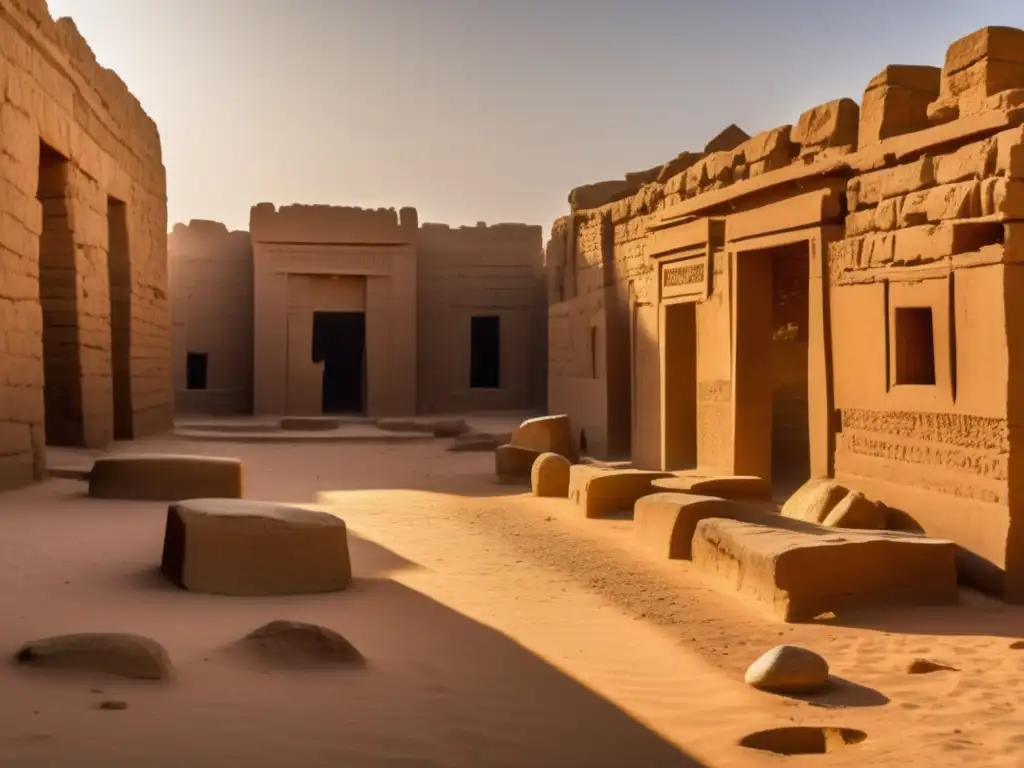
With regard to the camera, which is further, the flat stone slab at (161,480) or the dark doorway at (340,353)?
the dark doorway at (340,353)

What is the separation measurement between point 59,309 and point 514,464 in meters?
5.70

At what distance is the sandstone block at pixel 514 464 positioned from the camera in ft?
43.1

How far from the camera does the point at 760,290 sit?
10406 millimetres

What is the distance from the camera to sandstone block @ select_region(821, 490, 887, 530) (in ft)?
25.6

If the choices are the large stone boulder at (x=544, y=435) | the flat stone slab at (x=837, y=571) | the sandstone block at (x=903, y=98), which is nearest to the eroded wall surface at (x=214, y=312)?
the large stone boulder at (x=544, y=435)

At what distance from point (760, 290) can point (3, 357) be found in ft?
23.2

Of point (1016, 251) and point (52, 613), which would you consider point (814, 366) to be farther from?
point (52, 613)

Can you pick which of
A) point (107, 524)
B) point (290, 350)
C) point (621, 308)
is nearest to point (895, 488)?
point (107, 524)

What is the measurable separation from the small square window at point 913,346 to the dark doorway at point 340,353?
1986 centimetres

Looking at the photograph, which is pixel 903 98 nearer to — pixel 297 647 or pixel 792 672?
pixel 792 672

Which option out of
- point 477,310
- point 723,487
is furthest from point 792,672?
point 477,310

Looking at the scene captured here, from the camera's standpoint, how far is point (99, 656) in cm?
395

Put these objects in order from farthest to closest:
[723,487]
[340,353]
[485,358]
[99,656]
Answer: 1. [340,353]
2. [485,358]
3. [723,487]
4. [99,656]

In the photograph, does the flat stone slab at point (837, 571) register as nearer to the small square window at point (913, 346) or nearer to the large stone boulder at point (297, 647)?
the small square window at point (913, 346)
